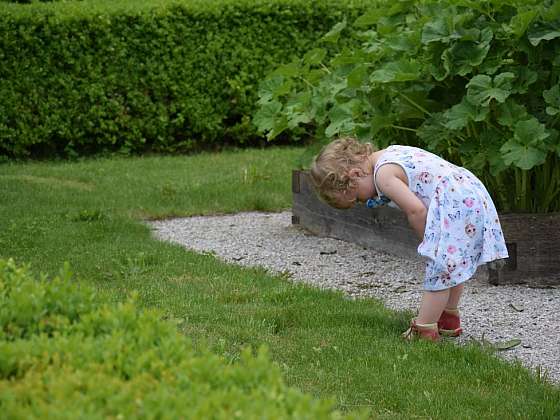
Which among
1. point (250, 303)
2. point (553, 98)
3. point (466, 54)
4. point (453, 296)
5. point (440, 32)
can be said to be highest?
→ point (440, 32)

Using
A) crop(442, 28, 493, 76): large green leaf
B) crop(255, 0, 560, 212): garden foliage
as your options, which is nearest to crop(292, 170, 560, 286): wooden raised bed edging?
crop(255, 0, 560, 212): garden foliage

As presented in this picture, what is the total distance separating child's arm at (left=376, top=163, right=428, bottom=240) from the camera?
499cm

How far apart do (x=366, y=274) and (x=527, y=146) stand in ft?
4.36

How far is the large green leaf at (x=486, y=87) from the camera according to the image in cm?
594

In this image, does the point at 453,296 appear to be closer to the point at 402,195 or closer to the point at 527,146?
the point at 402,195

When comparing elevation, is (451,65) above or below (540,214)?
above

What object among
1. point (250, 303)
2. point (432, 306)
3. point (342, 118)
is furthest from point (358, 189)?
point (342, 118)

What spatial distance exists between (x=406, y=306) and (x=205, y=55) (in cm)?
735

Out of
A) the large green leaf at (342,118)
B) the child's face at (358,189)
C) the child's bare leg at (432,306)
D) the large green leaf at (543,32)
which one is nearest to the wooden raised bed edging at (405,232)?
the large green leaf at (342,118)

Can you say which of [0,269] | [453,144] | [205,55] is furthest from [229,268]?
[205,55]

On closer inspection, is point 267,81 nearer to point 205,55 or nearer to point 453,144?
point 453,144

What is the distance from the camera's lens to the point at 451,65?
6.23 m

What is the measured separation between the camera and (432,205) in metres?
5.02

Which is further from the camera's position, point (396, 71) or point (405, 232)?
point (405, 232)
